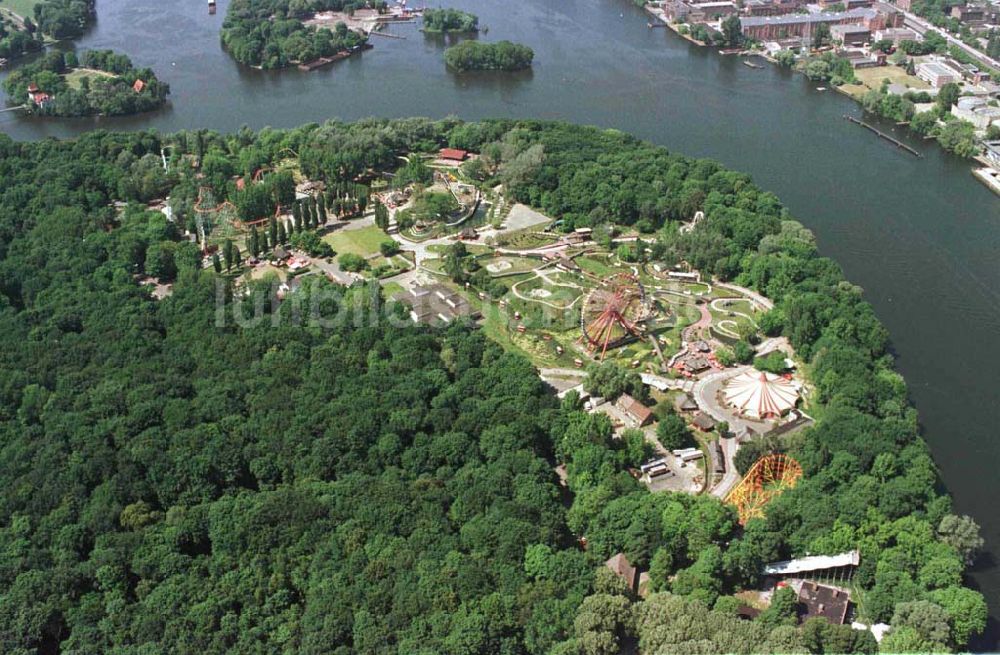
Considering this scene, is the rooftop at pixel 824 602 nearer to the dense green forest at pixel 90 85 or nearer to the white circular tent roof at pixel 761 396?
the white circular tent roof at pixel 761 396

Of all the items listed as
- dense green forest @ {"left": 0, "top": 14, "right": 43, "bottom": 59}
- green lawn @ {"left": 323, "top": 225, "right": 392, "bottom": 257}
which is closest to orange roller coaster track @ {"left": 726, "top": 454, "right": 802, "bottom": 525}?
green lawn @ {"left": 323, "top": 225, "right": 392, "bottom": 257}

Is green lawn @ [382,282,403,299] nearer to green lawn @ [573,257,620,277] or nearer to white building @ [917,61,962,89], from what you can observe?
green lawn @ [573,257,620,277]

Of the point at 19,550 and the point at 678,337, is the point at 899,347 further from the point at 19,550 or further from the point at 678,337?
the point at 19,550

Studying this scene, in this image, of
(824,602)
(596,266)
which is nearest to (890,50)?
(596,266)

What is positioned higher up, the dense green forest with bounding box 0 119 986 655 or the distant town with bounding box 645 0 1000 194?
the distant town with bounding box 645 0 1000 194

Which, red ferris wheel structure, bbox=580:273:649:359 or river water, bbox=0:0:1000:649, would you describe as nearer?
river water, bbox=0:0:1000:649

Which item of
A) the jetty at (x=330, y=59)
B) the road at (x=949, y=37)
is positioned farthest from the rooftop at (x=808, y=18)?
the jetty at (x=330, y=59)

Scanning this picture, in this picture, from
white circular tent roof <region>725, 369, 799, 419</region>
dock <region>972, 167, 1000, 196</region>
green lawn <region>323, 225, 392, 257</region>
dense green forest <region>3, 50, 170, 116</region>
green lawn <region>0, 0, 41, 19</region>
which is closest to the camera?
white circular tent roof <region>725, 369, 799, 419</region>
